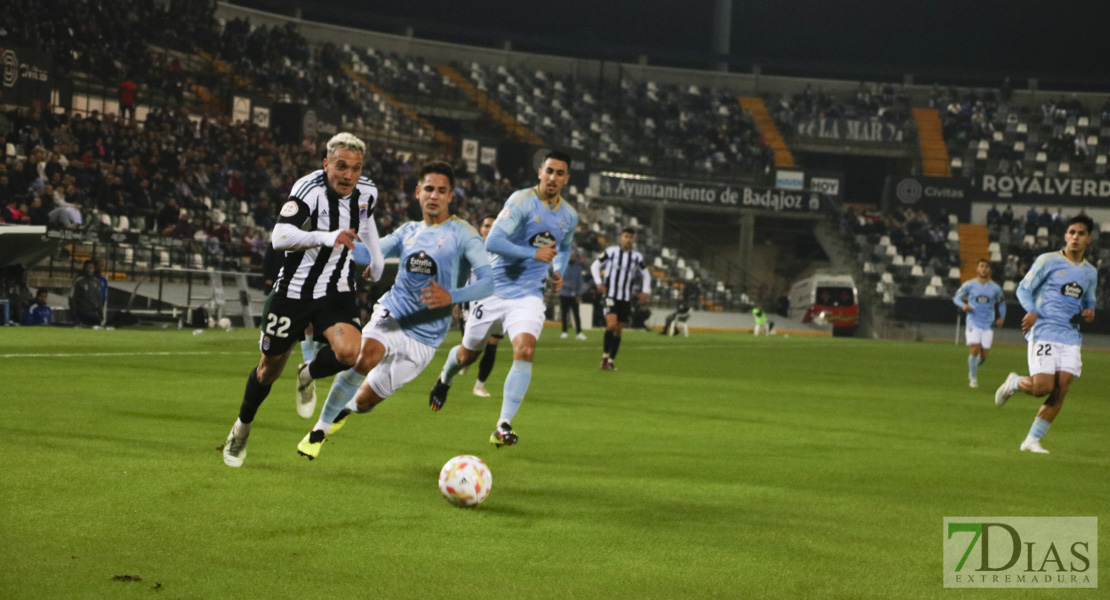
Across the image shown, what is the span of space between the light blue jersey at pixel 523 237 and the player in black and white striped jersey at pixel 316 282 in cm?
239

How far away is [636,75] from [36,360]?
47.5 m

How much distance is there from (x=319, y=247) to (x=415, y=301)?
4.02 feet

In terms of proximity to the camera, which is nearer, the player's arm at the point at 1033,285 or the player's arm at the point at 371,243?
the player's arm at the point at 371,243

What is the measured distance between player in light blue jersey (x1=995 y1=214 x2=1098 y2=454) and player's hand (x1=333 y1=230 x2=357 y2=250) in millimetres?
6978

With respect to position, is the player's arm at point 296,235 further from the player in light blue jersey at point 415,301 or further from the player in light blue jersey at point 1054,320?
the player in light blue jersey at point 1054,320

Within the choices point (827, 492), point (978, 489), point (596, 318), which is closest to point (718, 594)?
point (827, 492)

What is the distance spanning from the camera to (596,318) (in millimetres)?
39062

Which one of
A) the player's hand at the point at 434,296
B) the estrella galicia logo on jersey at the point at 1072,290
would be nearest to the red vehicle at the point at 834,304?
the estrella galicia logo on jersey at the point at 1072,290

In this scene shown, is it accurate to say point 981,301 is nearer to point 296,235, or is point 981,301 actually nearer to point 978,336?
point 978,336

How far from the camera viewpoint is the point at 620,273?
20438 mm

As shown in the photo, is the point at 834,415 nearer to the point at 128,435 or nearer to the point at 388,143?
the point at 128,435

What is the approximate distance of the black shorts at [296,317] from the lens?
24.6 ft

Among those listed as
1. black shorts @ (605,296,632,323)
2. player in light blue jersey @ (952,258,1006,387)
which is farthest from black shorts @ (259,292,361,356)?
player in light blue jersey @ (952,258,1006,387)

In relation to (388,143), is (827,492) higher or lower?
lower
